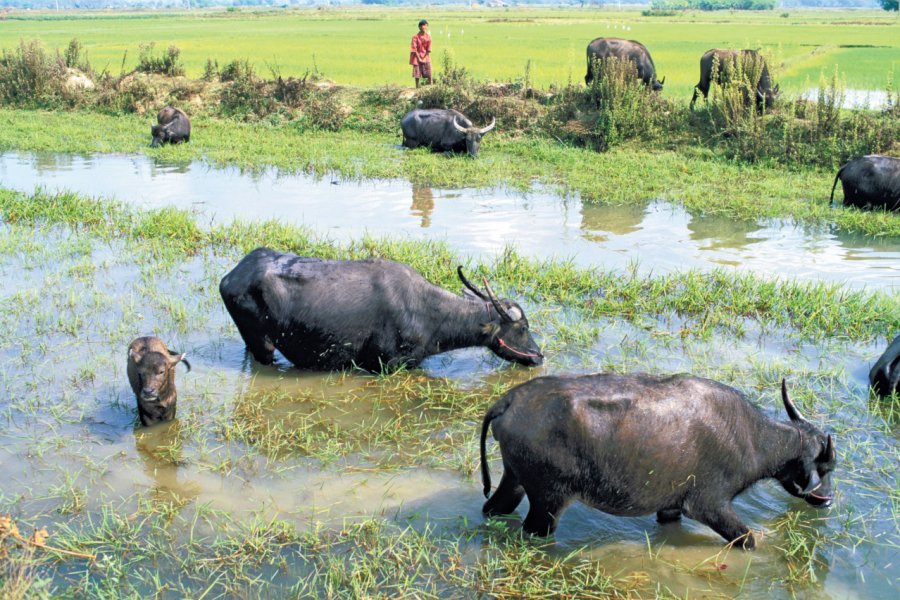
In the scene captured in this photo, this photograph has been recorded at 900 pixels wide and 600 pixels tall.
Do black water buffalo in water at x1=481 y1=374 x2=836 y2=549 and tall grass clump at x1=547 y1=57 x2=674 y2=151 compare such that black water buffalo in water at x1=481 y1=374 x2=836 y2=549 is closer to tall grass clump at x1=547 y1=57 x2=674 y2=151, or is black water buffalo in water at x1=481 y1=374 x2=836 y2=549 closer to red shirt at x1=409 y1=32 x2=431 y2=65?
tall grass clump at x1=547 y1=57 x2=674 y2=151

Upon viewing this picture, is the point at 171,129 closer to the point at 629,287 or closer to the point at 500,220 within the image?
the point at 500,220

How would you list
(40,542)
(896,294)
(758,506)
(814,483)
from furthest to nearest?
1. (896,294)
2. (758,506)
3. (814,483)
4. (40,542)

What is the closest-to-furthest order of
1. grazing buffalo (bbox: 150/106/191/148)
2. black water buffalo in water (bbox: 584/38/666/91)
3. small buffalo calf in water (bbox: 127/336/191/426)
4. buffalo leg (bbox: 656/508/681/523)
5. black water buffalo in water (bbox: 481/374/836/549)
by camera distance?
1. black water buffalo in water (bbox: 481/374/836/549)
2. buffalo leg (bbox: 656/508/681/523)
3. small buffalo calf in water (bbox: 127/336/191/426)
4. grazing buffalo (bbox: 150/106/191/148)
5. black water buffalo in water (bbox: 584/38/666/91)

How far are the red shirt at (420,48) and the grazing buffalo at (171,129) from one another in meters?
4.66

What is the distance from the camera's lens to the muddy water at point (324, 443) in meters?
3.77

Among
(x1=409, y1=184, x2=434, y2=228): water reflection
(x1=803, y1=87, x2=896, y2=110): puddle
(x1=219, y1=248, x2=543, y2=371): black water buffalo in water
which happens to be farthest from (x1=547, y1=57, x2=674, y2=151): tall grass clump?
(x1=219, y1=248, x2=543, y2=371): black water buffalo in water

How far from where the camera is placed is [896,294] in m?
6.73

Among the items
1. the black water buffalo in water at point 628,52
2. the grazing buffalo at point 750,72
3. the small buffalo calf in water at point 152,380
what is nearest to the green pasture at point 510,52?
the grazing buffalo at point 750,72

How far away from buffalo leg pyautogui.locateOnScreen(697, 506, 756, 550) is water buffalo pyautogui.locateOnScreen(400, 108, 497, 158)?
31.7 ft

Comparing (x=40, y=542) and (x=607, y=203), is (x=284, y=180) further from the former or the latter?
(x=40, y=542)

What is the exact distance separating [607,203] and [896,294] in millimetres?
3846

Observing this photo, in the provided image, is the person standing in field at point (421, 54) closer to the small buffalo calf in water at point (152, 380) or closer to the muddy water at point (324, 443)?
the muddy water at point (324, 443)

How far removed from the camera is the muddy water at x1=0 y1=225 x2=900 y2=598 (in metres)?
3.77

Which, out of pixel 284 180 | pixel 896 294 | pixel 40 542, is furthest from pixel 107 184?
pixel 896 294
